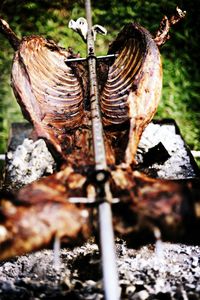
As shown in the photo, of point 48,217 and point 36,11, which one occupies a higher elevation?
point 36,11

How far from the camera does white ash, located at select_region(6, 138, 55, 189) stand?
3.67m

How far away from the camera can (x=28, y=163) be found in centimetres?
384

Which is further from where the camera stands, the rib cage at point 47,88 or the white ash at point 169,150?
the white ash at point 169,150

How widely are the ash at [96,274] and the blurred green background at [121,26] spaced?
2.14m

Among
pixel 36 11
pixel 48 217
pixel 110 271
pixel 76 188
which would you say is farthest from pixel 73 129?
pixel 36 11

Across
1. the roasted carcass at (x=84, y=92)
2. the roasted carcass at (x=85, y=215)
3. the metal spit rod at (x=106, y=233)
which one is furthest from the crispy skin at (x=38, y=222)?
the roasted carcass at (x=84, y=92)

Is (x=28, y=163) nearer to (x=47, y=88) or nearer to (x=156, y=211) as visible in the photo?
(x=47, y=88)

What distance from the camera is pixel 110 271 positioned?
5.90 ft

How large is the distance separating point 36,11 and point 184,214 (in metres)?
5.35

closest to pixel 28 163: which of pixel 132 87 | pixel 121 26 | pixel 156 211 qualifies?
pixel 132 87

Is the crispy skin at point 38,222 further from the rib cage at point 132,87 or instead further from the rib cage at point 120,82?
the rib cage at point 120,82

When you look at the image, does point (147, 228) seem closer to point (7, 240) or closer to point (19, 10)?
point (7, 240)

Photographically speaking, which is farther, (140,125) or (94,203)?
(140,125)

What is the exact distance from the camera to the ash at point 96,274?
99.4 inches
